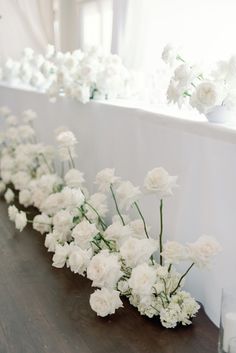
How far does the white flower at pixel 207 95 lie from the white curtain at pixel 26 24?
8.42 ft

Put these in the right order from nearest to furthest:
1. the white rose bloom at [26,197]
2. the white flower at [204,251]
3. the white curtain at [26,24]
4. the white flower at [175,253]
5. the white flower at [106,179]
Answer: the white flower at [204,251] < the white flower at [175,253] < the white flower at [106,179] < the white rose bloom at [26,197] < the white curtain at [26,24]

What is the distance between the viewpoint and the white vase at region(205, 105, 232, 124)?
4.29ft

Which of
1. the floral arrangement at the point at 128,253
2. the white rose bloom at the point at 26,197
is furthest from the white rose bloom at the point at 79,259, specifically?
the white rose bloom at the point at 26,197

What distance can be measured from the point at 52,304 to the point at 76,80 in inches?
53.1

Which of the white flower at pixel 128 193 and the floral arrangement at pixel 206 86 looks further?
the white flower at pixel 128 193

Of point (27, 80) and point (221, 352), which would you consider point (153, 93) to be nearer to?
point (221, 352)

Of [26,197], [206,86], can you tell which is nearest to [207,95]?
[206,86]

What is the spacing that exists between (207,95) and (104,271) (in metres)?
0.66

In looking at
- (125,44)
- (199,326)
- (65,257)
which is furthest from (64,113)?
(199,326)

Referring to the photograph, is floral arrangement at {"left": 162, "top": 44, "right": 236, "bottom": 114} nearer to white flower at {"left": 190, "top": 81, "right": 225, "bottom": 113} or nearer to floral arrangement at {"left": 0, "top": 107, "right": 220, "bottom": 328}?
white flower at {"left": 190, "top": 81, "right": 225, "bottom": 113}

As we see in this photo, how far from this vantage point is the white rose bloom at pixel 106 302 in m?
1.30

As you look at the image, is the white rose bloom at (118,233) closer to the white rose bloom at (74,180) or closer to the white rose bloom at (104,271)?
the white rose bloom at (104,271)

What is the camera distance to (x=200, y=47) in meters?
1.74

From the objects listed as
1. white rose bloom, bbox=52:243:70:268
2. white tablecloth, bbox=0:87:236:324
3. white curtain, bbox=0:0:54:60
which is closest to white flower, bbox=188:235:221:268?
white tablecloth, bbox=0:87:236:324
